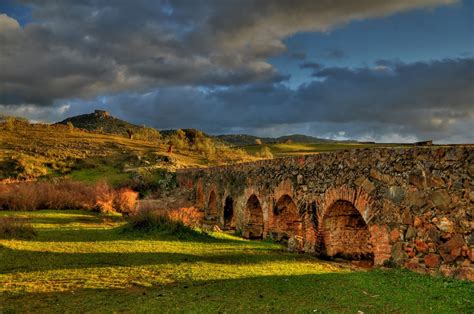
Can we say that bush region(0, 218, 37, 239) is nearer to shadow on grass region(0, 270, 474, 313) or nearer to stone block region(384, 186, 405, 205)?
shadow on grass region(0, 270, 474, 313)

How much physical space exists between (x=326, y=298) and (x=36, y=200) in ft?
49.9

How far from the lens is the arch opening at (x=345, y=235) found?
1145 cm

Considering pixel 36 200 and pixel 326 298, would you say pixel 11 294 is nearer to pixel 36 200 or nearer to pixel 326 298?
pixel 326 298

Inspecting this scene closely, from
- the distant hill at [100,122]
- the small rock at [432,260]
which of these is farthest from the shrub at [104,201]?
the distant hill at [100,122]

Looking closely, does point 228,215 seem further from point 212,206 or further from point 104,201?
point 104,201

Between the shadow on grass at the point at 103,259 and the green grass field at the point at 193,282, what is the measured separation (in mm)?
21

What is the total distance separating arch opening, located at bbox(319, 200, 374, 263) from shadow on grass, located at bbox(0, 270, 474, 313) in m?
3.56

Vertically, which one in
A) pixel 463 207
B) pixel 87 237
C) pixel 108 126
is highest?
pixel 108 126

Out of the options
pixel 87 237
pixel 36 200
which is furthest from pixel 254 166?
pixel 36 200

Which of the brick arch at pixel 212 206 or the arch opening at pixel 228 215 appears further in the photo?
the brick arch at pixel 212 206

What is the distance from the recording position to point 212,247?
38.2 feet

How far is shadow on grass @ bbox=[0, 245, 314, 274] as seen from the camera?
29.0 ft

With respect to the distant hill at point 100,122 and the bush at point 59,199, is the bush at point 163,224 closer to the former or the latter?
the bush at point 59,199

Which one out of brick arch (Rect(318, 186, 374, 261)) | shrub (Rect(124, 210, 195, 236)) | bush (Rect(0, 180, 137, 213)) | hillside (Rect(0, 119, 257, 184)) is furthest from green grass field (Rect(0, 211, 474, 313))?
hillside (Rect(0, 119, 257, 184))
